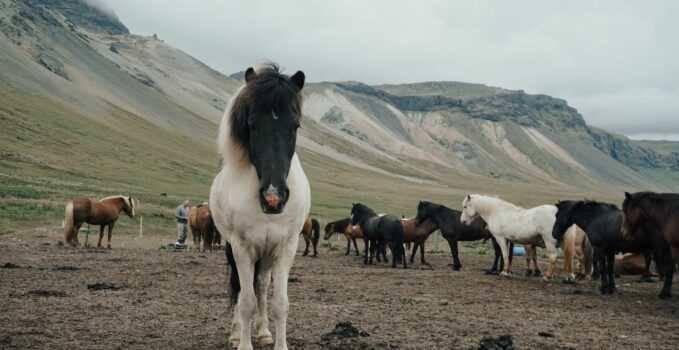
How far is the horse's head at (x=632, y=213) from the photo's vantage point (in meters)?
11.7

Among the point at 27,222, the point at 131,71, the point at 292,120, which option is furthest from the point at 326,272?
the point at 131,71

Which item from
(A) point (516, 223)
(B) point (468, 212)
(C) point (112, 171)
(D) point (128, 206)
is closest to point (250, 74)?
(A) point (516, 223)

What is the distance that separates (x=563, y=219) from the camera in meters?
14.2

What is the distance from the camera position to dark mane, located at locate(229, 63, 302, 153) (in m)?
5.24

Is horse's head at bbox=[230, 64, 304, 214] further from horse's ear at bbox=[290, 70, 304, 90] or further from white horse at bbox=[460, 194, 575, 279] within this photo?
white horse at bbox=[460, 194, 575, 279]

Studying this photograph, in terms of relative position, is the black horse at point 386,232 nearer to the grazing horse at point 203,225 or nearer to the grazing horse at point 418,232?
the grazing horse at point 418,232

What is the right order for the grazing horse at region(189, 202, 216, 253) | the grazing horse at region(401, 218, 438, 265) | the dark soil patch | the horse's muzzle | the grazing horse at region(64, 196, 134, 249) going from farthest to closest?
the grazing horse at region(189, 202, 216, 253) < the grazing horse at region(401, 218, 438, 265) < the grazing horse at region(64, 196, 134, 249) < the dark soil patch < the horse's muzzle

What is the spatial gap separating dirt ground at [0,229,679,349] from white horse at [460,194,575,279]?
103 cm

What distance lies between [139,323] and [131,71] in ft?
475

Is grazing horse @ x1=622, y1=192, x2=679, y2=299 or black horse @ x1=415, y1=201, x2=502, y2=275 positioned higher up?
grazing horse @ x1=622, y1=192, x2=679, y2=299

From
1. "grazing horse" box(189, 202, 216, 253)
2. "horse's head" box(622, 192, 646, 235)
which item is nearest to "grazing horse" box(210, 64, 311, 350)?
"horse's head" box(622, 192, 646, 235)

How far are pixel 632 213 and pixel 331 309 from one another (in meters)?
7.38

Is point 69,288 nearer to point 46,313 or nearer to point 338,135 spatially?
point 46,313

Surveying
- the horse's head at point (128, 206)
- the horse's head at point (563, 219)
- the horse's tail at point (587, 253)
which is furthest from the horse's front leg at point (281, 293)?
the horse's head at point (128, 206)
